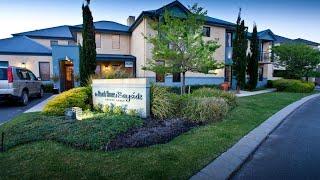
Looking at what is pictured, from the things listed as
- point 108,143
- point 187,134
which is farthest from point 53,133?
point 187,134

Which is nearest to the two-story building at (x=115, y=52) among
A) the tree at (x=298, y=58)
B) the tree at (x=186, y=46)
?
the tree at (x=186, y=46)

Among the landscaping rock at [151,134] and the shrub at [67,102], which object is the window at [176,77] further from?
the landscaping rock at [151,134]

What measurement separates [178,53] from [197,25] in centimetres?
210

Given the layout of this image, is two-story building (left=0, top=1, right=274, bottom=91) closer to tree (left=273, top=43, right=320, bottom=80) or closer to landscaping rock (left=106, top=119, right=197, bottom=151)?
tree (left=273, top=43, right=320, bottom=80)

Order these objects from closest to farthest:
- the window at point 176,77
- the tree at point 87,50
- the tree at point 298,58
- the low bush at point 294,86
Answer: the tree at point 87,50 < the window at point 176,77 < the low bush at point 294,86 < the tree at point 298,58

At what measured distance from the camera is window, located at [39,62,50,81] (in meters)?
28.1

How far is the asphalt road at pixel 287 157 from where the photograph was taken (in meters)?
5.13

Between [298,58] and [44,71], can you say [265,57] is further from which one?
[44,71]

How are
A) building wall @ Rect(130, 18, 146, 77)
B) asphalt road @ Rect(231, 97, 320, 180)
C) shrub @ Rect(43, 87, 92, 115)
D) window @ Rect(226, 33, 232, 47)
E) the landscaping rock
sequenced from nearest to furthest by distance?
asphalt road @ Rect(231, 97, 320, 180)
the landscaping rock
shrub @ Rect(43, 87, 92, 115)
building wall @ Rect(130, 18, 146, 77)
window @ Rect(226, 33, 232, 47)

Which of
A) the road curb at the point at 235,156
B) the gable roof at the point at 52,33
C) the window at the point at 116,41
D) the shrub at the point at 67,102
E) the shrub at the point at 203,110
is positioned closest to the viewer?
the road curb at the point at 235,156

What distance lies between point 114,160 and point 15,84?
11.1 metres

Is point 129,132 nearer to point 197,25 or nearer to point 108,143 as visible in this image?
point 108,143

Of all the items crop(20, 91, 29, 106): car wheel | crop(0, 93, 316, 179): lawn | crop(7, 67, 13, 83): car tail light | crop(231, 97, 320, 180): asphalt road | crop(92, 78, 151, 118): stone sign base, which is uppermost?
crop(7, 67, 13, 83): car tail light

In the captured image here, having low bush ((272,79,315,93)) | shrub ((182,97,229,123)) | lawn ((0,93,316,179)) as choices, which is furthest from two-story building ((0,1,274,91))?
lawn ((0,93,316,179))
